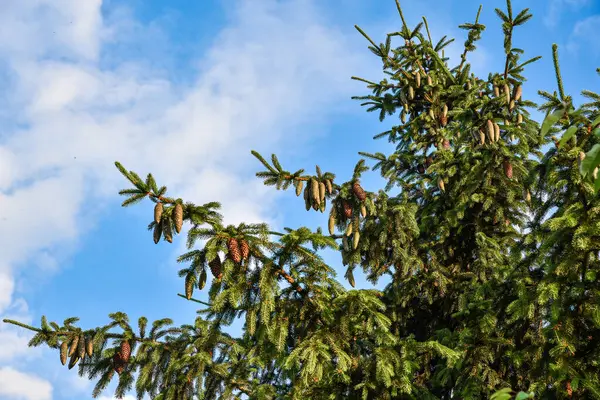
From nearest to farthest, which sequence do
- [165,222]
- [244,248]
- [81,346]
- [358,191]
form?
[165,222], [244,248], [81,346], [358,191]

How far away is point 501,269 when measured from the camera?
7.07 metres

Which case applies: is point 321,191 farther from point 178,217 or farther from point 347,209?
point 178,217

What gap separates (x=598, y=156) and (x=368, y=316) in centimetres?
474

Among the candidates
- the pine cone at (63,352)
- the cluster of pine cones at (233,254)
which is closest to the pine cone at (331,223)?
the cluster of pine cones at (233,254)

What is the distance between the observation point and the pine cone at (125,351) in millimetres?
6098

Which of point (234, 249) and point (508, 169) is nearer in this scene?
point (234, 249)

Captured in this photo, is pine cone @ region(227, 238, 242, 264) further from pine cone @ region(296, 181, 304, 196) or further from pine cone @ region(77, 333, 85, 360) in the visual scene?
pine cone @ region(77, 333, 85, 360)

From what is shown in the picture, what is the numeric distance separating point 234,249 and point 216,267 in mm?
271

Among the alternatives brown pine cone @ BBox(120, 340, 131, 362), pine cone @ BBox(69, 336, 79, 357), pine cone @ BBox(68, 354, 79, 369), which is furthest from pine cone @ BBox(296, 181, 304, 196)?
pine cone @ BBox(68, 354, 79, 369)

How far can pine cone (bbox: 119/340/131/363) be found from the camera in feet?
20.0

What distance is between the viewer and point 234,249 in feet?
16.6

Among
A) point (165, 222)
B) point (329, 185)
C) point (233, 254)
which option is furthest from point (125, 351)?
point (329, 185)

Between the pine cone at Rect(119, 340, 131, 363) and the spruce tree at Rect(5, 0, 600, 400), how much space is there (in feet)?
0.10

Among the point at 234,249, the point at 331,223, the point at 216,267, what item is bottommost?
the point at 216,267
